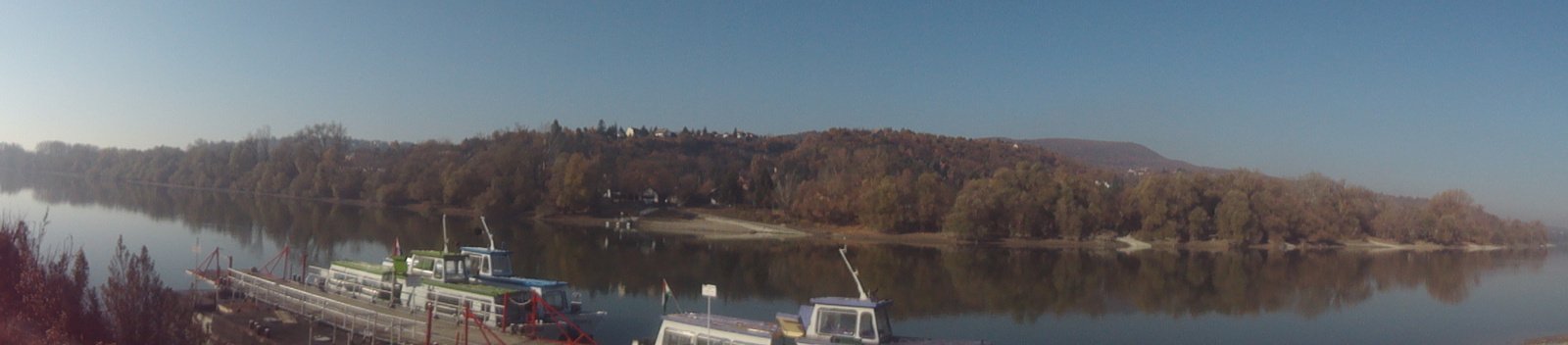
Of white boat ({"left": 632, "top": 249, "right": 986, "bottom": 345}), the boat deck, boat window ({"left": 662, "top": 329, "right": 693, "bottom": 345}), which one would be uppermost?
white boat ({"left": 632, "top": 249, "right": 986, "bottom": 345})

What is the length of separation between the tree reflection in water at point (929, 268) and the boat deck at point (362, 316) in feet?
34.6

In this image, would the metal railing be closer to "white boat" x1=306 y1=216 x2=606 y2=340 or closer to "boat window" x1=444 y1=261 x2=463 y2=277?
"white boat" x1=306 y1=216 x2=606 y2=340

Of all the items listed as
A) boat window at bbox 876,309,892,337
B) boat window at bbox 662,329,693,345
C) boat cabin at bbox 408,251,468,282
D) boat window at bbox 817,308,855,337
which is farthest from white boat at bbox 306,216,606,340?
boat window at bbox 876,309,892,337

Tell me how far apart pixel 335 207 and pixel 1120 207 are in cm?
6157

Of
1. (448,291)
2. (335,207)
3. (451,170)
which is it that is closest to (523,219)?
(451,170)

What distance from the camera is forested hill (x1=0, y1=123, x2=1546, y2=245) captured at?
6494cm

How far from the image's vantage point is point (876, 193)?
65938mm

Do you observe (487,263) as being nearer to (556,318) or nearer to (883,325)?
(556,318)

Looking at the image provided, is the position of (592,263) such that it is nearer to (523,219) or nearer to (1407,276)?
(523,219)

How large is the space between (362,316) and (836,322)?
8823mm

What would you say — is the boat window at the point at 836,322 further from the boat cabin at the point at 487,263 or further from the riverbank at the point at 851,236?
the riverbank at the point at 851,236

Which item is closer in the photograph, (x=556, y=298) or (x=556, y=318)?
(x=556, y=318)

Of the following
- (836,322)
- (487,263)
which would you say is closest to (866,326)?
(836,322)

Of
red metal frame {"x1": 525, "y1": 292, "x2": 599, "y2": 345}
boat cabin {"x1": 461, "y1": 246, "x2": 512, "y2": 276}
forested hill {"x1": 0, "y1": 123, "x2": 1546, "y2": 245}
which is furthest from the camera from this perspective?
forested hill {"x1": 0, "y1": 123, "x2": 1546, "y2": 245}
